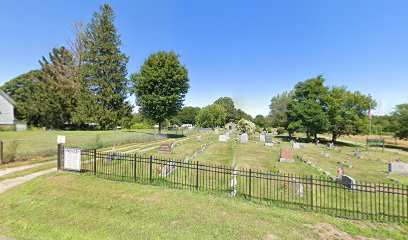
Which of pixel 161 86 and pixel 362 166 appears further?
pixel 161 86

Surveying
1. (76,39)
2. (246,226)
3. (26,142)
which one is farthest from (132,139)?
(76,39)

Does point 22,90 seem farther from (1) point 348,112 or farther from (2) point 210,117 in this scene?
(1) point 348,112

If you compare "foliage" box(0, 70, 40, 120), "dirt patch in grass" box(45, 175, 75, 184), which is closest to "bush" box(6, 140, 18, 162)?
"dirt patch in grass" box(45, 175, 75, 184)

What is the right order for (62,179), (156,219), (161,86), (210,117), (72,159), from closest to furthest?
1. (156,219)
2. (62,179)
3. (72,159)
4. (161,86)
5. (210,117)

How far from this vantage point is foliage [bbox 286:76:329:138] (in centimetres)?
3878

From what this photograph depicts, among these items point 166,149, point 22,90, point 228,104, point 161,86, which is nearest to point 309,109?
point 161,86

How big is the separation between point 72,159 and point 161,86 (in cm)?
2439

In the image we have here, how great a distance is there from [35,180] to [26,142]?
8493 mm

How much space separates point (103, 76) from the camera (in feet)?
123

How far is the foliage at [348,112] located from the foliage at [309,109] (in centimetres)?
159

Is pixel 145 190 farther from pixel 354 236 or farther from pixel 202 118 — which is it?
pixel 202 118

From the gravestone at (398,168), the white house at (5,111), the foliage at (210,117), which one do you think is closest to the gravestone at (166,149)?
the gravestone at (398,168)

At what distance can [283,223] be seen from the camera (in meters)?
5.71

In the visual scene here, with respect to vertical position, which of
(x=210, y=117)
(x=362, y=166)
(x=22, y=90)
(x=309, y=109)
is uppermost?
(x=22, y=90)
